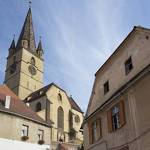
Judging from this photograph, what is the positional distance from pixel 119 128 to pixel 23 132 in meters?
12.6

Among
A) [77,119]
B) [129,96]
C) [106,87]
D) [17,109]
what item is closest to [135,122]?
[129,96]

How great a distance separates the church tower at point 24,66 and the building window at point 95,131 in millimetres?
42478

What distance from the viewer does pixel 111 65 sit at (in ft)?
61.3

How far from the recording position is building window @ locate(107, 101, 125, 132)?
51.4ft

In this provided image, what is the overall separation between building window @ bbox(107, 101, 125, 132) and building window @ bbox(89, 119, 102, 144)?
1.53 meters

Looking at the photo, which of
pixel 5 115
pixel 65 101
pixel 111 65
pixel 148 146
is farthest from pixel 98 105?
pixel 65 101

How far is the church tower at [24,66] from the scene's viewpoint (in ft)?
207

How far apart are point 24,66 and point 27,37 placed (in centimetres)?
1130

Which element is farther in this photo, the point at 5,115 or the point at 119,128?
the point at 5,115

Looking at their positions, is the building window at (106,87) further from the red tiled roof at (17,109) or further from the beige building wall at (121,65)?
the red tiled roof at (17,109)

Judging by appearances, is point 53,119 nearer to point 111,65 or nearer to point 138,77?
point 111,65

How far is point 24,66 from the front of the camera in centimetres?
6581

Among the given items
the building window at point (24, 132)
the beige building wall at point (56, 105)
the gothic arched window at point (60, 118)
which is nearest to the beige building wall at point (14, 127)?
the building window at point (24, 132)

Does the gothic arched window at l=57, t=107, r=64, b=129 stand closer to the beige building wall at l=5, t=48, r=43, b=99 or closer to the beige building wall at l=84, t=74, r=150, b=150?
the beige building wall at l=5, t=48, r=43, b=99
